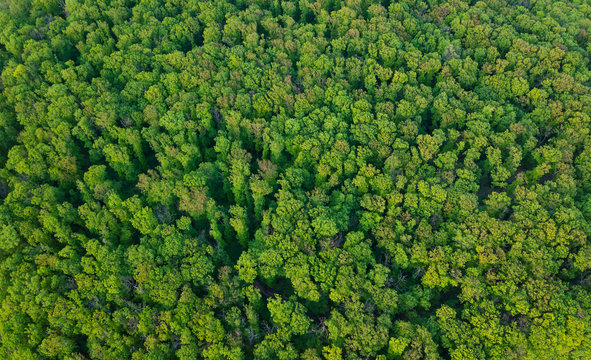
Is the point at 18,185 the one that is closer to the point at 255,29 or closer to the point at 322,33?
the point at 255,29

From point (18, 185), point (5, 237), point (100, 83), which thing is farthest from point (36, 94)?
point (5, 237)

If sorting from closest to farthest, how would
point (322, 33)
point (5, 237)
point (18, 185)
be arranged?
point (5, 237), point (18, 185), point (322, 33)

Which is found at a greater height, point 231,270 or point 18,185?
point 18,185

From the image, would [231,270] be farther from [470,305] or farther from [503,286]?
[503,286]

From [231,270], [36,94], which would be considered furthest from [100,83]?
[231,270]

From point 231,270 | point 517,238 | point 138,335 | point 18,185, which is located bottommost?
point 138,335

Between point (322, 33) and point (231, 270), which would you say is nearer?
point (231, 270)

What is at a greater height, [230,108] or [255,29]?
[255,29]

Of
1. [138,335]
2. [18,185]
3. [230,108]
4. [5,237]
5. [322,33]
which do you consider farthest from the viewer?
[322,33]
